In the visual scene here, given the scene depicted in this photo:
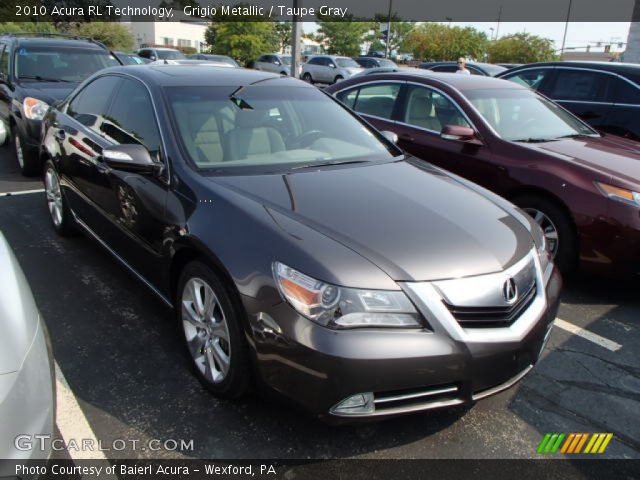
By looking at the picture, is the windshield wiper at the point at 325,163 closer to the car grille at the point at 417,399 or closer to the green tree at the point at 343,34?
the car grille at the point at 417,399

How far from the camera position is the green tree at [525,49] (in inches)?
1391

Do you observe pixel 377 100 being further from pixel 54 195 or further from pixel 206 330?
pixel 206 330

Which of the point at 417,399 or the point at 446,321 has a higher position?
the point at 446,321

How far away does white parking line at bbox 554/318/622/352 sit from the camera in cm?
334

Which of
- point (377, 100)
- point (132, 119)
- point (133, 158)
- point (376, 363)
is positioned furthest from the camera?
point (377, 100)

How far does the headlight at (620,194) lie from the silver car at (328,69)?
21.9 m

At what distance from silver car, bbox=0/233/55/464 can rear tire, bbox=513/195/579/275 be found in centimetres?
342

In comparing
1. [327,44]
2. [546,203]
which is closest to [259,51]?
[327,44]

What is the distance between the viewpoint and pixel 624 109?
6.35 m

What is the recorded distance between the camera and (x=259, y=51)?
32562 millimetres

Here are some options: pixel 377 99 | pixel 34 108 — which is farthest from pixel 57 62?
pixel 377 99

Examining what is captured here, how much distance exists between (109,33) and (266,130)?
4207 centimetres

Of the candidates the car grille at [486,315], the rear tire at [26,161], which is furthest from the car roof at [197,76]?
the rear tire at [26,161]

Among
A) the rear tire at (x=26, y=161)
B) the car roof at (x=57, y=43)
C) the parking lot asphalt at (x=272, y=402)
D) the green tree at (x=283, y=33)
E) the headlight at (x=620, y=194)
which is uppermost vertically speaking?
the green tree at (x=283, y=33)
